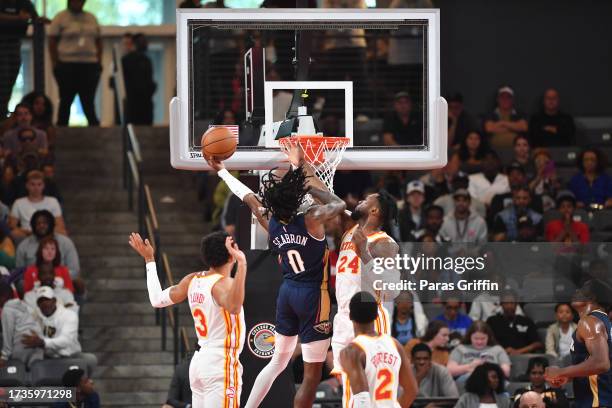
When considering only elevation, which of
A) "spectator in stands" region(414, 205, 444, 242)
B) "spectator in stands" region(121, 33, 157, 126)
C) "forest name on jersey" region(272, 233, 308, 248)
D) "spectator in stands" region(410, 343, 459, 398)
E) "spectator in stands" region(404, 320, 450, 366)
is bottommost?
"spectator in stands" region(410, 343, 459, 398)

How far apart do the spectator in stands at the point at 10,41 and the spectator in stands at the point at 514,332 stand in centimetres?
681

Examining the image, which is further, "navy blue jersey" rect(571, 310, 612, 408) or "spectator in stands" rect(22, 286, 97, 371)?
"spectator in stands" rect(22, 286, 97, 371)

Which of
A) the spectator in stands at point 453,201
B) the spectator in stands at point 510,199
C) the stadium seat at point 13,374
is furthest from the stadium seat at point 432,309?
the stadium seat at point 13,374

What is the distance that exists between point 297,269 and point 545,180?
23.7ft

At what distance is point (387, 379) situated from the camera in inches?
381

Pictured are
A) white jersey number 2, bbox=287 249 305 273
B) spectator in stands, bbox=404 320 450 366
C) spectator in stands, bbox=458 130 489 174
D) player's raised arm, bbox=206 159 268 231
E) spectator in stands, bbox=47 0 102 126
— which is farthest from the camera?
spectator in stands, bbox=47 0 102 126

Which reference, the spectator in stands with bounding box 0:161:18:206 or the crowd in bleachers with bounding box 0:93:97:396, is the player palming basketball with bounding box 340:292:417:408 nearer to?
the crowd in bleachers with bounding box 0:93:97:396

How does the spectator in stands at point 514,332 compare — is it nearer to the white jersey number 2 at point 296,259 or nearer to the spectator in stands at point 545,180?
the spectator in stands at point 545,180

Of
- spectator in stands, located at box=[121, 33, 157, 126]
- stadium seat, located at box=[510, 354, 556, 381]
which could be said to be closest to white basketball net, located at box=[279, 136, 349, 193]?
stadium seat, located at box=[510, 354, 556, 381]

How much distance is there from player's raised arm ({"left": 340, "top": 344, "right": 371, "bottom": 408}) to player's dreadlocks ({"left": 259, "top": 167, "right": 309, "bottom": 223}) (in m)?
1.44

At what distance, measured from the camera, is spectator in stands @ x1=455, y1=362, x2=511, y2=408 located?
13469mm

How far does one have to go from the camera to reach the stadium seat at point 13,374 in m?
14.0

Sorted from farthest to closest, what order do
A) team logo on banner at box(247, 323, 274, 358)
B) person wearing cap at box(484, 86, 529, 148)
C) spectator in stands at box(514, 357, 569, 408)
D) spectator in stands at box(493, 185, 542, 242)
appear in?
person wearing cap at box(484, 86, 529, 148) < spectator in stands at box(493, 185, 542, 242) < spectator in stands at box(514, 357, 569, 408) < team logo on banner at box(247, 323, 274, 358)

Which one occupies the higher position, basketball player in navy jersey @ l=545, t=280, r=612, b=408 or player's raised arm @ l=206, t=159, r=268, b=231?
player's raised arm @ l=206, t=159, r=268, b=231
